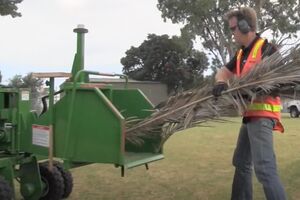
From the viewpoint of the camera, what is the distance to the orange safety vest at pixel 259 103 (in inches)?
191

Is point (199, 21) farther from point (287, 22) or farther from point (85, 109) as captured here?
point (85, 109)

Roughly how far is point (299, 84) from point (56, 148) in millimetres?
2379

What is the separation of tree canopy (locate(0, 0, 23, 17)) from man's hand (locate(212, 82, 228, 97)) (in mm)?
19936

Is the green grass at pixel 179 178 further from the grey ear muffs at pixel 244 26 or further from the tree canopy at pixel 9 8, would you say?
the tree canopy at pixel 9 8

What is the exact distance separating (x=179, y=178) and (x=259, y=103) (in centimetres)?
340

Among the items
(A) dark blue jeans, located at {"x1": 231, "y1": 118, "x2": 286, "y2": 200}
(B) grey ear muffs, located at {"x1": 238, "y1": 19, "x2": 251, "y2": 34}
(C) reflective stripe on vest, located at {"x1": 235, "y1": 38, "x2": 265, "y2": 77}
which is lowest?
(A) dark blue jeans, located at {"x1": 231, "y1": 118, "x2": 286, "y2": 200}

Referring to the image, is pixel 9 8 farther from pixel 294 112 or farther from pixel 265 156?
pixel 265 156

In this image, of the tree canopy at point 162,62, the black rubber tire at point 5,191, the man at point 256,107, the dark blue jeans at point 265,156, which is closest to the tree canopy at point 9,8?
the black rubber tire at point 5,191

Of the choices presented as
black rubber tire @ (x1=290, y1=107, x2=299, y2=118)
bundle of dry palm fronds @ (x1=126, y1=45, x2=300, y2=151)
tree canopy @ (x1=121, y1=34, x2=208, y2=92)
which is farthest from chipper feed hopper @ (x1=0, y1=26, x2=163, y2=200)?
tree canopy @ (x1=121, y1=34, x2=208, y2=92)

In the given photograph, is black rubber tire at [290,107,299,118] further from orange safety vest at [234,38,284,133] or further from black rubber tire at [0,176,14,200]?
black rubber tire at [0,176,14,200]

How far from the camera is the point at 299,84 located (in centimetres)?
491

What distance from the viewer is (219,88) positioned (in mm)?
4887

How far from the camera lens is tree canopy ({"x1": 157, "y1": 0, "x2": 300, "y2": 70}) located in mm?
41000

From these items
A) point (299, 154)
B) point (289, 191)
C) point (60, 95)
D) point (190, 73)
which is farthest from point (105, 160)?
point (190, 73)
